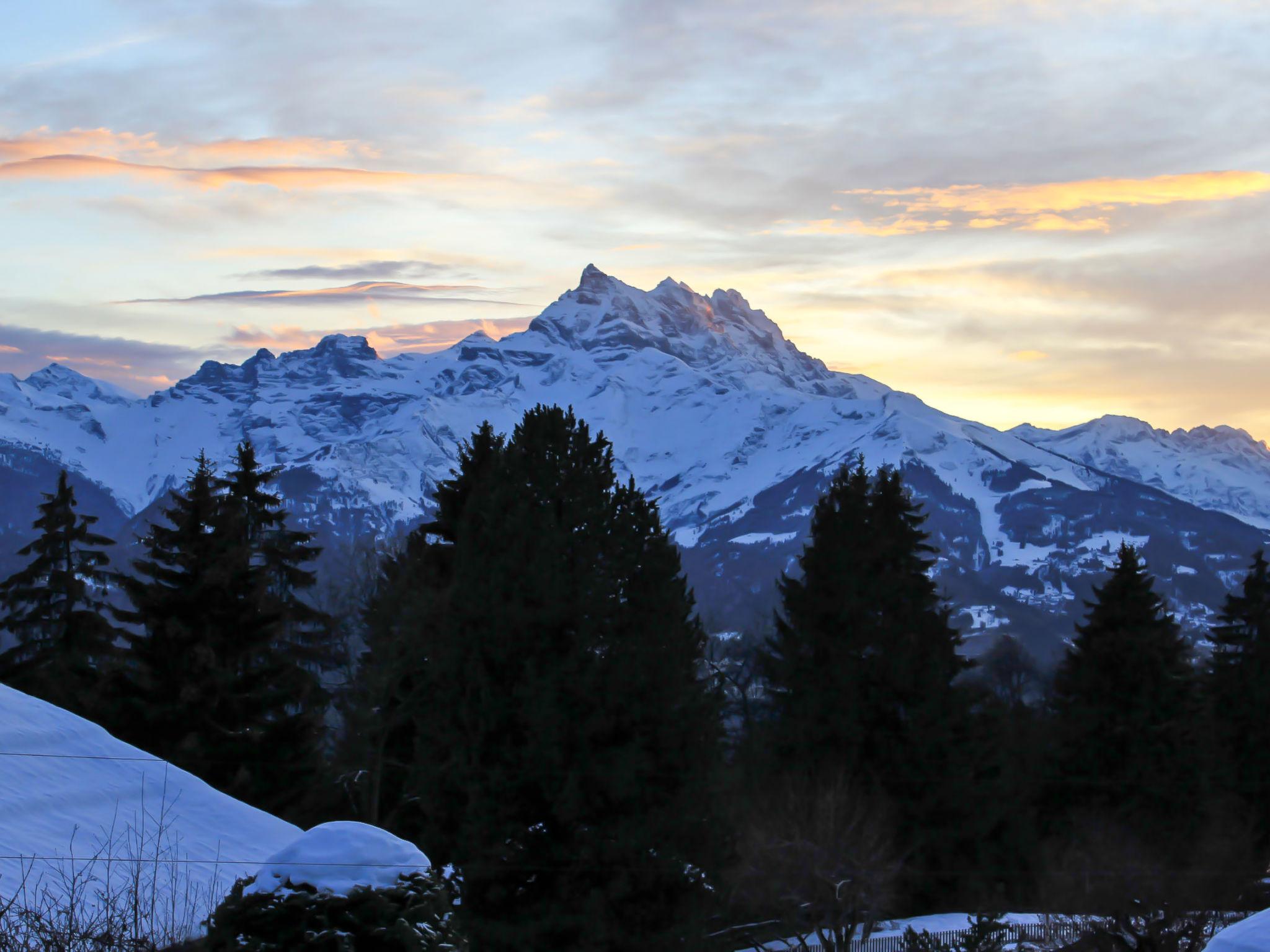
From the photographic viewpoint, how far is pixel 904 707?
33594mm

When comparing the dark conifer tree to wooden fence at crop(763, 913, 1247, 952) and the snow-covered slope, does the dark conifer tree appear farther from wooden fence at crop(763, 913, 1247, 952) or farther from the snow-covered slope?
wooden fence at crop(763, 913, 1247, 952)

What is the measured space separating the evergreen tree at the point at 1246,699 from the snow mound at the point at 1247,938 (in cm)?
3244

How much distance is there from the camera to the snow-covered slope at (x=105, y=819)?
12.2 m

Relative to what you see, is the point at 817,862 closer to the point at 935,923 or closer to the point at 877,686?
the point at 877,686

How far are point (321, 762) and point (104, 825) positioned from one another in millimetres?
18245

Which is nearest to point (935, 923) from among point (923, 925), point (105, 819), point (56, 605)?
point (923, 925)

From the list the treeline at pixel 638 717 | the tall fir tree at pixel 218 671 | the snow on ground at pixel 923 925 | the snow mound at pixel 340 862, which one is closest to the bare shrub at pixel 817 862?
the treeline at pixel 638 717

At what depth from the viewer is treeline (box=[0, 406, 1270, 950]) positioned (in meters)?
22.8

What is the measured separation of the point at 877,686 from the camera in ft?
110

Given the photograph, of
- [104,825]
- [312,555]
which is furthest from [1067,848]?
[104,825]

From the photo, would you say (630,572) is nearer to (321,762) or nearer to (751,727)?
(321,762)

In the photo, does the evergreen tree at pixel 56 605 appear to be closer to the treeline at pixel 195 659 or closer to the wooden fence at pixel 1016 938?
the treeline at pixel 195 659

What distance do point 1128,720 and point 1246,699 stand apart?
7.71m

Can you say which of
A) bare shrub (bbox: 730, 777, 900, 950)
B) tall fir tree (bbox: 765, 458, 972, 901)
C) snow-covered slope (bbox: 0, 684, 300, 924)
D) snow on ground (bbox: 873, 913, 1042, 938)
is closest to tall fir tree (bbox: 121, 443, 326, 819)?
bare shrub (bbox: 730, 777, 900, 950)
